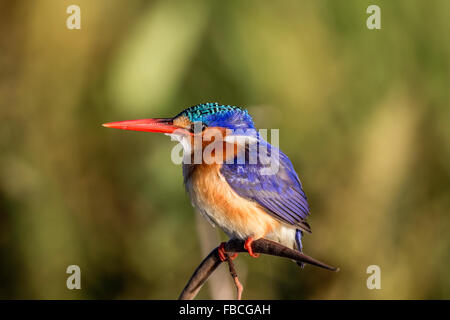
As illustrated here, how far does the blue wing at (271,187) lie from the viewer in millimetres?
2246

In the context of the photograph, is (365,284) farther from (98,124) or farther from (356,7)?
(98,124)

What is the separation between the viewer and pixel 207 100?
10.3ft

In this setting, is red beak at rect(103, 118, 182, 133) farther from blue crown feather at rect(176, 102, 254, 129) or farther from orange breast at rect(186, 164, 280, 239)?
orange breast at rect(186, 164, 280, 239)

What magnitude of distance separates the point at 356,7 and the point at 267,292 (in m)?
1.64

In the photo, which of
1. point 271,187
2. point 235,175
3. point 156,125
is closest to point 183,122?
point 156,125

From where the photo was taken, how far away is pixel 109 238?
329cm

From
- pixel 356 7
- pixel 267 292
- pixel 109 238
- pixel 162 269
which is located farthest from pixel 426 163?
pixel 109 238

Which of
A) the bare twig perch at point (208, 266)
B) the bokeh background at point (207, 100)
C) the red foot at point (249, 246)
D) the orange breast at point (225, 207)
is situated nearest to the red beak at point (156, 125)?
the orange breast at point (225, 207)

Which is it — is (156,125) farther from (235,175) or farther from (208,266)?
(208,266)

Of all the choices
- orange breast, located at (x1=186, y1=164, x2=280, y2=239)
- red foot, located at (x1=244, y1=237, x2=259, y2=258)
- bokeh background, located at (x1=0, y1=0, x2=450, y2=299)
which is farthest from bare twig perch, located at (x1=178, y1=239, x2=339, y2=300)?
bokeh background, located at (x1=0, y1=0, x2=450, y2=299)

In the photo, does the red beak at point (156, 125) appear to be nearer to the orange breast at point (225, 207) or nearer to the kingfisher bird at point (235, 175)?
the kingfisher bird at point (235, 175)

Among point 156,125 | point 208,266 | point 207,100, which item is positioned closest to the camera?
point 208,266

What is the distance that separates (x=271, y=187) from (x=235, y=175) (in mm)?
151

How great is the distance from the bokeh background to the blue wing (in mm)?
821
